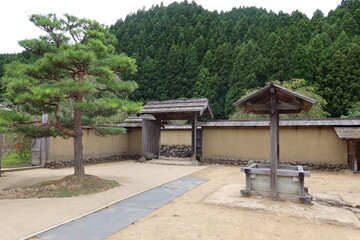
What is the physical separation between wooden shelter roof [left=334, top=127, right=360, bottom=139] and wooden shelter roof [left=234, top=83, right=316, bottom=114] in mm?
5122

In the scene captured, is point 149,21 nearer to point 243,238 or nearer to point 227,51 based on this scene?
point 227,51

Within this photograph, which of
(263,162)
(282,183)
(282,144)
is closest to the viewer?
(282,183)

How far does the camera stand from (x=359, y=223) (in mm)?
4566

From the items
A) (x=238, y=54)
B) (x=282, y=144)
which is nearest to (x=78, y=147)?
(x=282, y=144)

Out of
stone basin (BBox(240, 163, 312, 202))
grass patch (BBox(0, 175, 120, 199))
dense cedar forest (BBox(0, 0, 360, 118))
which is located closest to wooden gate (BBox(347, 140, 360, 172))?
stone basin (BBox(240, 163, 312, 202))

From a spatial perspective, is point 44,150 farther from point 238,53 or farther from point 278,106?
point 238,53

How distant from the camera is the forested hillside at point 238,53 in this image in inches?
915

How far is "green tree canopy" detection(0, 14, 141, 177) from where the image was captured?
671 centimetres

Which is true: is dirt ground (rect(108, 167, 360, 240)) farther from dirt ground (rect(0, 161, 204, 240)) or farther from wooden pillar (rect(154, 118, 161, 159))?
wooden pillar (rect(154, 118, 161, 159))

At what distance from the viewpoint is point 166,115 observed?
1540 centimetres

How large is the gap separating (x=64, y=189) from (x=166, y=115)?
9076mm

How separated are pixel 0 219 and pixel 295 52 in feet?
87.4

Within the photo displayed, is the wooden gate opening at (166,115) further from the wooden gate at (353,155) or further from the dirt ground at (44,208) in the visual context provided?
the wooden gate at (353,155)

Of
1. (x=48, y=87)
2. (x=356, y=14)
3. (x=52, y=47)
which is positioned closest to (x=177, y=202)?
(x=48, y=87)
